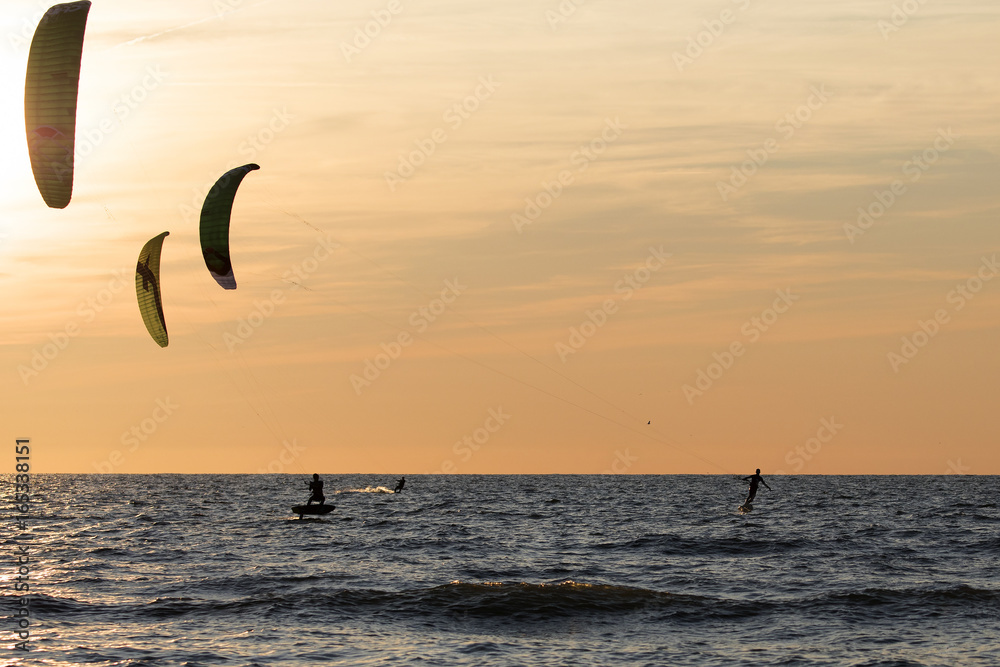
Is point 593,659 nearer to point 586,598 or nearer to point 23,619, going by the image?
point 586,598

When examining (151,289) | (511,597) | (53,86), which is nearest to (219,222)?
(151,289)

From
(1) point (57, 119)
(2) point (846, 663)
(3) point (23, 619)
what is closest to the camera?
(2) point (846, 663)

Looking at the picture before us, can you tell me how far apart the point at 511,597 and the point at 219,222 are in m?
14.8

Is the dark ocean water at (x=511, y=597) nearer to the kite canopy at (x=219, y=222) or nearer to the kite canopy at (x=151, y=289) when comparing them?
the kite canopy at (x=151, y=289)

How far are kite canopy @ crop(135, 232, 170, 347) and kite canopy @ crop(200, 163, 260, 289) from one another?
8.26 feet

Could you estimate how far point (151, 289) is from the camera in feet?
108

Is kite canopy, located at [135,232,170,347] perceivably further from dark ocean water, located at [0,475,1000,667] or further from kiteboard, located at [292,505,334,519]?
kiteboard, located at [292,505,334,519]

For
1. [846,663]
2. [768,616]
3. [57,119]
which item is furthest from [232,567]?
[846,663]

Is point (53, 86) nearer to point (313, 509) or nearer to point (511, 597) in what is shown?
point (511, 597)

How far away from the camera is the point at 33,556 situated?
32.5 meters

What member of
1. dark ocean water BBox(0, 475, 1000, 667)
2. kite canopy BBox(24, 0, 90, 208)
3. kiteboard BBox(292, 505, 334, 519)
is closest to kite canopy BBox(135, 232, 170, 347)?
dark ocean water BBox(0, 475, 1000, 667)

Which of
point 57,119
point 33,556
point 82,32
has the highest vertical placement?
point 82,32

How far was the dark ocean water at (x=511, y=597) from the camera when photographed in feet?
60.0

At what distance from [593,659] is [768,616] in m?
5.31
